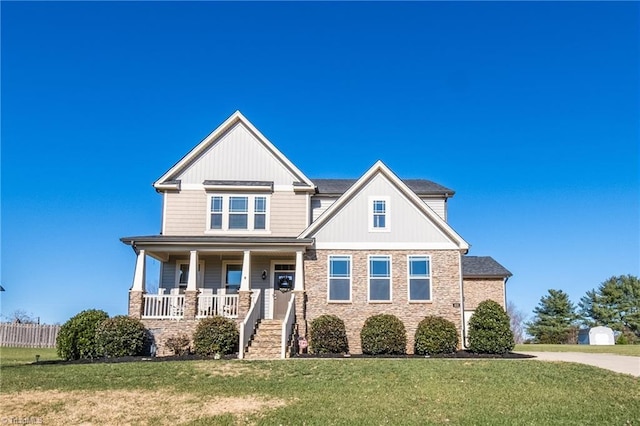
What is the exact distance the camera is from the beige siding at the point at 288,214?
73.1ft

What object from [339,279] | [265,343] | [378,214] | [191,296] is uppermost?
[378,214]

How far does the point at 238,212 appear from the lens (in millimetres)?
22438

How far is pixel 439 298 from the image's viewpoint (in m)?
20.5

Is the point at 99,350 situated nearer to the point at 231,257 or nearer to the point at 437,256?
the point at 231,257

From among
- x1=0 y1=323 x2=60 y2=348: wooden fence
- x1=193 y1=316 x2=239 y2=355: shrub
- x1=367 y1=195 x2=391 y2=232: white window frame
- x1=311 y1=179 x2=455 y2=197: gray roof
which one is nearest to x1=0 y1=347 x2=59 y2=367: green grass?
x1=193 y1=316 x2=239 y2=355: shrub

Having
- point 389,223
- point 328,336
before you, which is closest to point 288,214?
point 389,223

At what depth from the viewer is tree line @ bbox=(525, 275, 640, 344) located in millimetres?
46906

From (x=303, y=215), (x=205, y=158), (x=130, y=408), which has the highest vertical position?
(x=205, y=158)

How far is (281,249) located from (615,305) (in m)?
40.3

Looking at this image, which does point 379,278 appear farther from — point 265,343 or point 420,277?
point 265,343

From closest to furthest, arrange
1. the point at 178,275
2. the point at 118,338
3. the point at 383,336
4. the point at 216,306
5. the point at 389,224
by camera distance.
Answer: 1. the point at 118,338
2. the point at 383,336
3. the point at 216,306
4. the point at 389,224
5. the point at 178,275

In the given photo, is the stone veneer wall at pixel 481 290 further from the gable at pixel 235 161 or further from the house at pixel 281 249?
the gable at pixel 235 161

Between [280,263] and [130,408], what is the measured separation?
1191 cm

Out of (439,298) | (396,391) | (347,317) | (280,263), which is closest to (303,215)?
(280,263)
